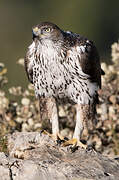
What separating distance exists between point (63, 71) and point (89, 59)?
57 centimetres

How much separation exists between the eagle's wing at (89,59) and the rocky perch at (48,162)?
118 centimetres

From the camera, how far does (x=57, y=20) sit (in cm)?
4278

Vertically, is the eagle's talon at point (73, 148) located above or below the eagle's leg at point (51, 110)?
below

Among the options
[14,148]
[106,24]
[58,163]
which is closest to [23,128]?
[14,148]

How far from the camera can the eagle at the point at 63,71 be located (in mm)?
8258

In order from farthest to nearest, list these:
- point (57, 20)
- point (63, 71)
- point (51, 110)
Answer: point (57, 20) < point (51, 110) < point (63, 71)

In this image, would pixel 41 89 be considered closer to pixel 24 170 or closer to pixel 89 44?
pixel 89 44

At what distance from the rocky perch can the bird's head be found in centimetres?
133

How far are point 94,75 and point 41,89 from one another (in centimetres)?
84

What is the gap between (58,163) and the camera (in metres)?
7.14

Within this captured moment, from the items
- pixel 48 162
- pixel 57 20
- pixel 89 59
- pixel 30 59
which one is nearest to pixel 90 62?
pixel 89 59

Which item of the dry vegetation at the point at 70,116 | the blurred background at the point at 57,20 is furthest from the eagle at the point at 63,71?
the blurred background at the point at 57,20

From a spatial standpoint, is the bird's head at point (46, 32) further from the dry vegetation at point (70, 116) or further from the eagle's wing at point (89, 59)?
the dry vegetation at point (70, 116)

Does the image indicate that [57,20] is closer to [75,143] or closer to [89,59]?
[89,59]
